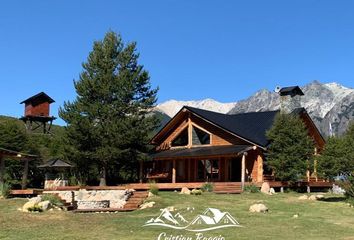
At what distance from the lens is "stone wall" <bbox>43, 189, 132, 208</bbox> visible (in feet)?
78.5

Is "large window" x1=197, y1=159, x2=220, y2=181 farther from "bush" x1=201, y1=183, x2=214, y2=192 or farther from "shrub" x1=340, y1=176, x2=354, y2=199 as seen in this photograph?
"shrub" x1=340, y1=176, x2=354, y2=199

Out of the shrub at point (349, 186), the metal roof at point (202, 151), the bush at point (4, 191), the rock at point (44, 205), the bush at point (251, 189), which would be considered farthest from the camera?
the metal roof at point (202, 151)

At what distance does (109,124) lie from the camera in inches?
1341

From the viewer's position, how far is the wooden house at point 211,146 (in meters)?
33.2

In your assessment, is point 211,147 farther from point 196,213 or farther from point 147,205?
→ point 196,213

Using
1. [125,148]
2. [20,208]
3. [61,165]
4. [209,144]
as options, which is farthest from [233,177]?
[20,208]

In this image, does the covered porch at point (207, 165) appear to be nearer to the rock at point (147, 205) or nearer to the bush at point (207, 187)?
the bush at point (207, 187)

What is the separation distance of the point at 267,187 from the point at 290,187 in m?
3.55

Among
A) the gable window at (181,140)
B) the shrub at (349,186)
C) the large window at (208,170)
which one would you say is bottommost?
the shrub at (349,186)

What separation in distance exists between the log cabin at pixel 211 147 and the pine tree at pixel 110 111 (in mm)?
2923

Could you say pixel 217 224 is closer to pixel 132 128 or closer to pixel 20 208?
pixel 20 208

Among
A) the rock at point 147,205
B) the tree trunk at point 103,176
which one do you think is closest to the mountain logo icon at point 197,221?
the rock at point 147,205

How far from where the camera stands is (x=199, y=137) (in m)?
37.9

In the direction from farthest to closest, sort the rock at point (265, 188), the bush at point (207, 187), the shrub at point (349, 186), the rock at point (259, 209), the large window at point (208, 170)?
1. the large window at point (208, 170)
2. the rock at point (265, 188)
3. the bush at point (207, 187)
4. the shrub at point (349, 186)
5. the rock at point (259, 209)
